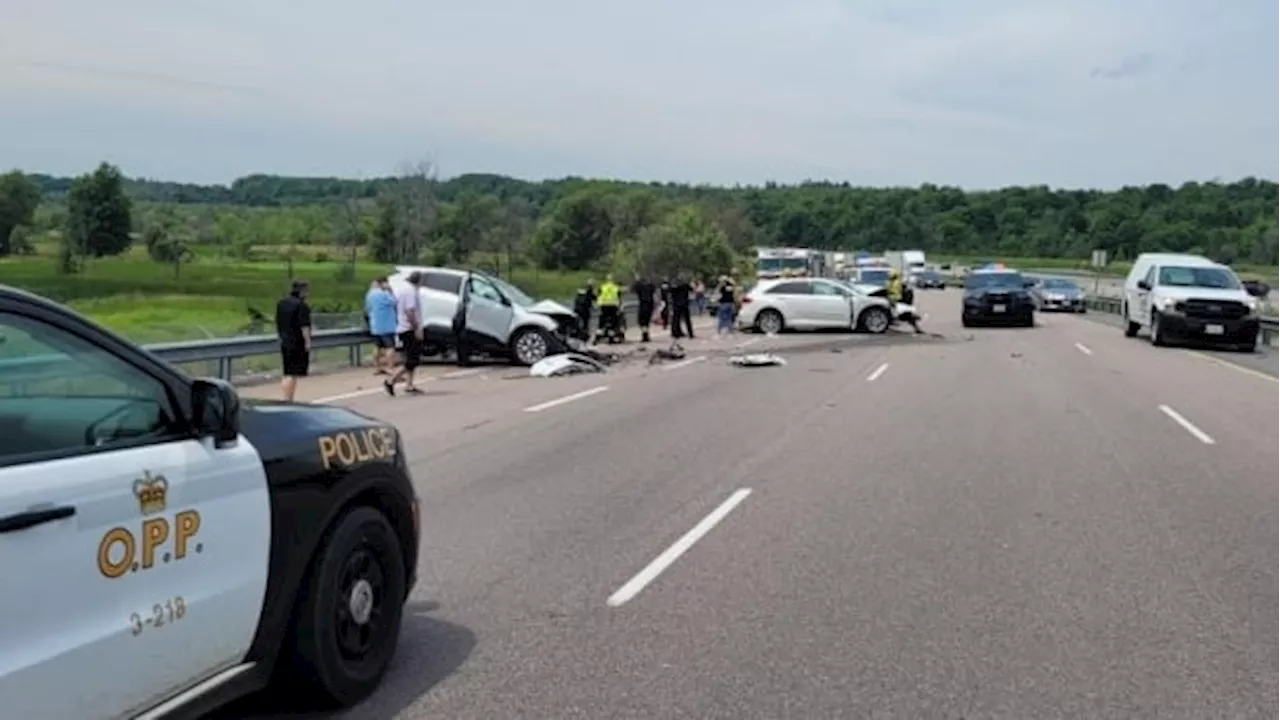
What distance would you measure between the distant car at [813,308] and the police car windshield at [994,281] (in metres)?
4.48

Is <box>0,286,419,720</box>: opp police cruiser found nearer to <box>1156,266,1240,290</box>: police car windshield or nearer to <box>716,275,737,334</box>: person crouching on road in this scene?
<box>1156,266,1240,290</box>: police car windshield

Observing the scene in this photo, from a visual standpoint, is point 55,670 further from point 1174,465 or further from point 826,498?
point 1174,465

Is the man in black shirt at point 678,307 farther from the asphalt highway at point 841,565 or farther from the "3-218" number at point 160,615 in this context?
the "3-218" number at point 160,615

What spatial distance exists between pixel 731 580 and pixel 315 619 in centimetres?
303

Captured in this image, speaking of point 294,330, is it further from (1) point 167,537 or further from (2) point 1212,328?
(2) point 1212,328

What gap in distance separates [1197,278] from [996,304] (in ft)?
28.0

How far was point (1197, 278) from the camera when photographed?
3169 cm

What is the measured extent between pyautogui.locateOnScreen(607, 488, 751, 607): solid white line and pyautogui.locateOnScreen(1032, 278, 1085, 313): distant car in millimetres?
49534

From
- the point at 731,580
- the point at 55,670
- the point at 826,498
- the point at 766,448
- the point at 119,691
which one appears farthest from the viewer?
the point at 766,448

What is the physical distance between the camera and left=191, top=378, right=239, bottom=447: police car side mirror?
4387 millimetres

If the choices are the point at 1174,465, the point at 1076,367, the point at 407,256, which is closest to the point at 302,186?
the point at 407,256

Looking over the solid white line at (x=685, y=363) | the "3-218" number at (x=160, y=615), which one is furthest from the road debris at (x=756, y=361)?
the "3-218" number at (x=160, y=615)

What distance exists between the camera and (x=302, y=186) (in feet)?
490

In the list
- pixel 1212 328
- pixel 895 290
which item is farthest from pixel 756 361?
pixel 895 290
